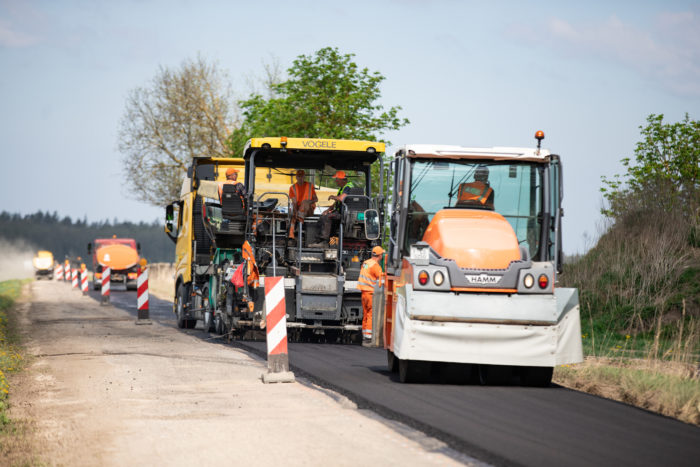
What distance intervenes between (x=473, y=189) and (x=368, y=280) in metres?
5.07

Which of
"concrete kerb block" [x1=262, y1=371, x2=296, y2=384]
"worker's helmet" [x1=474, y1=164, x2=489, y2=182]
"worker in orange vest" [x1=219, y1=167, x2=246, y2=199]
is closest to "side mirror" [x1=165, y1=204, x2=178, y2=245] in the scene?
"worker in orange vest" [x1=219, y1=167, x2=246, y2=199]

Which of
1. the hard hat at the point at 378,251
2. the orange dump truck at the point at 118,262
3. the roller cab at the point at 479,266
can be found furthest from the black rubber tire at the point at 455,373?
the orange dump truck at the point at 118,262

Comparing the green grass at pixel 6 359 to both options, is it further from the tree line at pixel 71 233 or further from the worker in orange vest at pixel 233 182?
Answer: the tree line at pixel 71 233

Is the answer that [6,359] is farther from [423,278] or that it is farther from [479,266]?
[479,266]

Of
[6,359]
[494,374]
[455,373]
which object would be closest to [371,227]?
[455,373]

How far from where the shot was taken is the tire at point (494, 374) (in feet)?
36.3

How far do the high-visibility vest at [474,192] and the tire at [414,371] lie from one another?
6.67ft

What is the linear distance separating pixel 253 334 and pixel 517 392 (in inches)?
330

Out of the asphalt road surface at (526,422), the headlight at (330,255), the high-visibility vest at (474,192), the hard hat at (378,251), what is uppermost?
the high-visibility vest at (474,192)

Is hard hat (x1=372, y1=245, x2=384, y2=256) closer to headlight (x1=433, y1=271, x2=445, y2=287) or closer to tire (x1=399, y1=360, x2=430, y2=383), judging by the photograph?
tire (x1=399, y1=360, x2=430, y2=383)

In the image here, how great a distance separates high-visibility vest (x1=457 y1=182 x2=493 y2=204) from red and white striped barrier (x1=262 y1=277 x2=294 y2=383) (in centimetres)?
243

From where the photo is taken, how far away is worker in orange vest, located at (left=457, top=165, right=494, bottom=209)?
11.2 m

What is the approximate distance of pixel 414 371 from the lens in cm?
1066

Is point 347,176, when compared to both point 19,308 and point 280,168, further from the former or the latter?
point 19,308
